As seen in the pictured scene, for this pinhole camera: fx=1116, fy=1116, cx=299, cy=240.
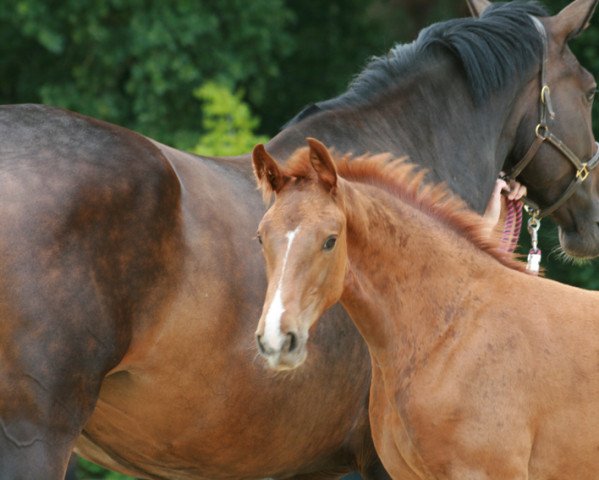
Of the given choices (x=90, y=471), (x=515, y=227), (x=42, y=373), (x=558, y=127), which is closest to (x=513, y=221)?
(x=515, y=227)

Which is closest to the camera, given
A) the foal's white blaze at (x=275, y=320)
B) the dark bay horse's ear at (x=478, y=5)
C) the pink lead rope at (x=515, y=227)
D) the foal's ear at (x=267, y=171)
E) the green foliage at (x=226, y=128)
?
the foal's white blaze at (x=275, y=320)

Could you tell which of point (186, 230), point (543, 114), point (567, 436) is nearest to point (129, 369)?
point (186, 230)

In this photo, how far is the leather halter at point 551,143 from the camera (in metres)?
5.12

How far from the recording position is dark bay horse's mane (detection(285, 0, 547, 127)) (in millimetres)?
5066

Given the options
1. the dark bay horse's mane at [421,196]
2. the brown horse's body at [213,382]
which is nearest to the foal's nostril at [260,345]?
the brown horse's body at [213,382]

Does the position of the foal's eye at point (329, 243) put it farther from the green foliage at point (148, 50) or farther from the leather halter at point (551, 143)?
the green foliage at point (148, 50)

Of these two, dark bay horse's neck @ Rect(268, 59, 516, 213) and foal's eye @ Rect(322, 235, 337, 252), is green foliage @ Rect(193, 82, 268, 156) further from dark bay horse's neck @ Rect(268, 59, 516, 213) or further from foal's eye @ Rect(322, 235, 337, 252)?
foal's eye @ Rect(322, 235, 337, 252)

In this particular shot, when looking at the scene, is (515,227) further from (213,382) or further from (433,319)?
(213,382)

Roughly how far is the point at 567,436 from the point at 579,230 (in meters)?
1.87

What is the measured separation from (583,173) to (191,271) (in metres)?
2.14

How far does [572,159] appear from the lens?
516cm

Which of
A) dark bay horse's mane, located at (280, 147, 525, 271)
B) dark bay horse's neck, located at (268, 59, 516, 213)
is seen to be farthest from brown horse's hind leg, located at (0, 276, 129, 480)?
dark bay horse's neck, located at (268, 59, 516, 213)

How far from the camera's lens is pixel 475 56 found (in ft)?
16.6

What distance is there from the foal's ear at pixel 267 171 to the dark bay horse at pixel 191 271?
1.38 feet
